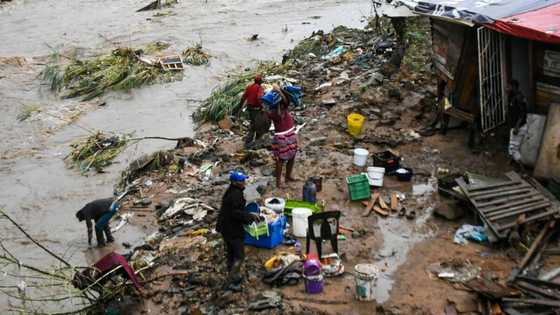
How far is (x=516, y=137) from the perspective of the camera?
310 inches

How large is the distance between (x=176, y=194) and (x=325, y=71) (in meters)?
5.91

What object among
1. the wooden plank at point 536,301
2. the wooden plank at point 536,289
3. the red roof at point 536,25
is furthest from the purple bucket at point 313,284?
the red roof at point 536,25

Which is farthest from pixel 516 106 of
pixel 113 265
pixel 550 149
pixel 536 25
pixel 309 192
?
pixel 113 265

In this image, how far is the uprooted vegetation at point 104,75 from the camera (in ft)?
49.4

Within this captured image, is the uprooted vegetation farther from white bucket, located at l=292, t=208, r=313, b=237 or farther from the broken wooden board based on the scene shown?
the broken wooden board

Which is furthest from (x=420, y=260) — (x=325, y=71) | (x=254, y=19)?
(x=254, y=19)

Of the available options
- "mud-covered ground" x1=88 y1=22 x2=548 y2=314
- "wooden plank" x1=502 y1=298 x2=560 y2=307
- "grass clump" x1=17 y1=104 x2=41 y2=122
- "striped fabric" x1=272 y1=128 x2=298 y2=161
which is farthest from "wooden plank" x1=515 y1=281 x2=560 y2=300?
"grass clump" x1=17 y1=104 x2=41 y2=122

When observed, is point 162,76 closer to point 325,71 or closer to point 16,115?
point 16,115

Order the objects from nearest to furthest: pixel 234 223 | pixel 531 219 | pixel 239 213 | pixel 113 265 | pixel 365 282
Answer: pixel 365 282 < pixel 239 213 < pixel 234 223 < pixel 113 265 < pixel 531 219

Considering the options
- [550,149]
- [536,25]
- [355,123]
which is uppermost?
[536,25]

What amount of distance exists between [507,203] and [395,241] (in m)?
1.40

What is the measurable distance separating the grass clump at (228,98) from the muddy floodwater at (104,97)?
53 cm

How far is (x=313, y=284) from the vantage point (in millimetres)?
5875

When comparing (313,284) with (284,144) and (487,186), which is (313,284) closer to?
(284,144)
